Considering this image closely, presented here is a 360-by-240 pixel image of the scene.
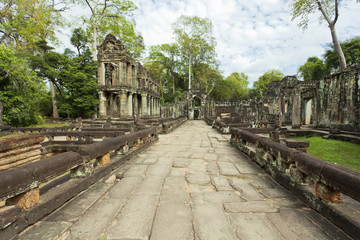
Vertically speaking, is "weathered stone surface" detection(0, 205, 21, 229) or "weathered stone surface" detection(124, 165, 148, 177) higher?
"weathered stone surface" detection(0, 205, 21, 229)

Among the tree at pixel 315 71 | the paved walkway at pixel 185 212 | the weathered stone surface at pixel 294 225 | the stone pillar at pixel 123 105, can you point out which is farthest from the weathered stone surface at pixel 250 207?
the tree at pixel 315 71

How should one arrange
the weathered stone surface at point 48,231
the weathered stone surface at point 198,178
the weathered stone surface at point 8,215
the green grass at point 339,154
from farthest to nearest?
the green grass at point 339,154 < the weathered stone surface at point 198,178 < the weathered stone surface at point 48,231 < the weathered stone surface at point 8,215

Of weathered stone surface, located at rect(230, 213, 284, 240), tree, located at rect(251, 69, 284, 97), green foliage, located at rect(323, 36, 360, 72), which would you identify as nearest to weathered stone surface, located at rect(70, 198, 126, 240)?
weathered stone surface, located at rect(230, 213, 284, 240)

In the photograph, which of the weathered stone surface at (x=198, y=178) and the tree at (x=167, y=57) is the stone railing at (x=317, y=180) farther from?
the tree at (x=167, y=57)

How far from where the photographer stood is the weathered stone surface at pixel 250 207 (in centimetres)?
218

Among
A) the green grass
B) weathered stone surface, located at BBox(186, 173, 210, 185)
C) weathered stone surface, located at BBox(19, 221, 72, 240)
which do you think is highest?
weathered stone surface, located at BBox(19, 221, 72, 240)

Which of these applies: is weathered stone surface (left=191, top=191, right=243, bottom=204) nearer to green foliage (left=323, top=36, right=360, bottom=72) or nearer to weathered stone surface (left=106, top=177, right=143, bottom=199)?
weathered stone surface (left=106, top=177, right=143, bottom=199)

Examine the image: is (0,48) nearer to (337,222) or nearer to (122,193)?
(122,193)

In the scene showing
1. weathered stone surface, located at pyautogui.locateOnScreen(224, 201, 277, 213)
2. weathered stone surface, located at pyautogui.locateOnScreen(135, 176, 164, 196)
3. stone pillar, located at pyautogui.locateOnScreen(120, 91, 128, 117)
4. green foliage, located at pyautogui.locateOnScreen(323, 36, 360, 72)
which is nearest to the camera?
weathered stone surface, located at pyautogui.locateOnScreen(224, 201, 277, 213)

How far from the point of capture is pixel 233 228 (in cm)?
183

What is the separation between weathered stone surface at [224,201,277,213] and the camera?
2.18 m

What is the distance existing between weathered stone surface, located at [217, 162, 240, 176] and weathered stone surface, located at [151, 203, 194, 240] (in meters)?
1.66

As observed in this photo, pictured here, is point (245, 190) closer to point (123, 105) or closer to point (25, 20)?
point (123, 105)

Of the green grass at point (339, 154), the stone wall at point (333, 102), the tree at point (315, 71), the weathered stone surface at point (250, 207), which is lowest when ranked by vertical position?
the green grass at point (339, 154)
